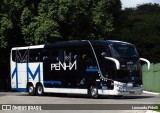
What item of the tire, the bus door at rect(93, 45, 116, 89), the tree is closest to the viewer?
the bus door at rect(93, 45, 116, 89)

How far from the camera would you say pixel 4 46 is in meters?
42.2

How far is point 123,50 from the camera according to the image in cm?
2738

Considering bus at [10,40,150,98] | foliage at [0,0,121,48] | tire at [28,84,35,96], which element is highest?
foliage at [0,0,121,48]

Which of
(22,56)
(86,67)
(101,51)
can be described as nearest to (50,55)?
(22,56)

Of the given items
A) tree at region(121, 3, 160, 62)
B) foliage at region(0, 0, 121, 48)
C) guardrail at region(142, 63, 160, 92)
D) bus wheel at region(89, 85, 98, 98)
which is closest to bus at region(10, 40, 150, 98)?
bus wheel at region(89, 85, 98, 98)

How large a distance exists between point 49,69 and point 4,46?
1214 centimetres

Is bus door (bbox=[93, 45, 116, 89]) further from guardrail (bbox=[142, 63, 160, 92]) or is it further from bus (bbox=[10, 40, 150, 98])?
guardrail (bbox=[142, 63, 160, 92])

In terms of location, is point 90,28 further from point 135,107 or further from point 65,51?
point 135,107

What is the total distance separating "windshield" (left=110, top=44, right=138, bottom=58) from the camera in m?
26.8

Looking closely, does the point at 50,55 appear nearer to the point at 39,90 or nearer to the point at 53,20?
the point at 39,90

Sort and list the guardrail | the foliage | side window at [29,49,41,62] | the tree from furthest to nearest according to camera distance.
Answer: the tree
the foliage
the guardrail
side window at [29,49,41,62]

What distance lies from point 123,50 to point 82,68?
291 cm

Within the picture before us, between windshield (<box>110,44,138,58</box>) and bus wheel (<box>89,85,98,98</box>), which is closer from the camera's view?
windshield (<box>110,44,138,58</box>)

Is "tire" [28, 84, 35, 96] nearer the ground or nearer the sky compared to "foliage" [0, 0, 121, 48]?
nearer the ground
